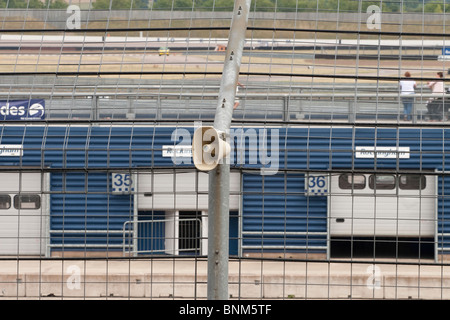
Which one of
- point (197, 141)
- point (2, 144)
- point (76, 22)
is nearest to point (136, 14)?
→ point (76, 22)

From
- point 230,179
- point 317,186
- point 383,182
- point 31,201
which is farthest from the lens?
point 31,201

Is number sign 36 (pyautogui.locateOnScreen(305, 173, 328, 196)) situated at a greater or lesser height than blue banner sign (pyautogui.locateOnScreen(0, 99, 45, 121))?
lesser

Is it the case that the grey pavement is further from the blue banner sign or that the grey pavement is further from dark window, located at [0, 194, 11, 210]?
dark window, located at [0, 194, 11, 210]

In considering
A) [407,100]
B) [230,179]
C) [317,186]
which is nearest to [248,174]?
[230,179]

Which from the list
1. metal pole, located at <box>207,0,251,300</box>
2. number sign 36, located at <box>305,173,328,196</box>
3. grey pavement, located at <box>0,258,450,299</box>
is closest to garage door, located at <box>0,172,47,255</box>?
grey pavement, located at <box>0,258,450,299</box>

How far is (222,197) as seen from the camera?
29.4 feet

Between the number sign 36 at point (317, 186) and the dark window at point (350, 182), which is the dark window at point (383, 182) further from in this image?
the number sign 36 at point (317, 186)

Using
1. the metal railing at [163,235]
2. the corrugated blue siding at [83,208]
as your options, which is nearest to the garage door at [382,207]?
the metal railing at [163,235]

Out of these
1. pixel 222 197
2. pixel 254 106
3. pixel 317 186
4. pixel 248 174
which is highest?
pixel 254 106

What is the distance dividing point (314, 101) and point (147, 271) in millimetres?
5811

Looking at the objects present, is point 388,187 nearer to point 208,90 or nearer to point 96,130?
point 208,90

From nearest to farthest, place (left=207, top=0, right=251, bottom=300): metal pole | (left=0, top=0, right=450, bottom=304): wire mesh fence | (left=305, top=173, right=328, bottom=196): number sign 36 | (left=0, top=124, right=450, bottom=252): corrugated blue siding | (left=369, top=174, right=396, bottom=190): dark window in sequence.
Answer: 1. (left=207, top=0, right=251, bottom=300): metal pole
2. (left=0, top=0, right=450, bottom=304): wire mesh fence
3. (left=0, top=124, right=450, bottom=252): corrugated blue siding
4. (left=305, top=173, right=328, bottom=196): number sign 36
5. (left=369, top=174, right=396, bottom=190): dark window

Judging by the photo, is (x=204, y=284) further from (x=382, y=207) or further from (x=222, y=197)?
(x=222, y=197)

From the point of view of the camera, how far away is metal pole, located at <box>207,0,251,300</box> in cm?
895
